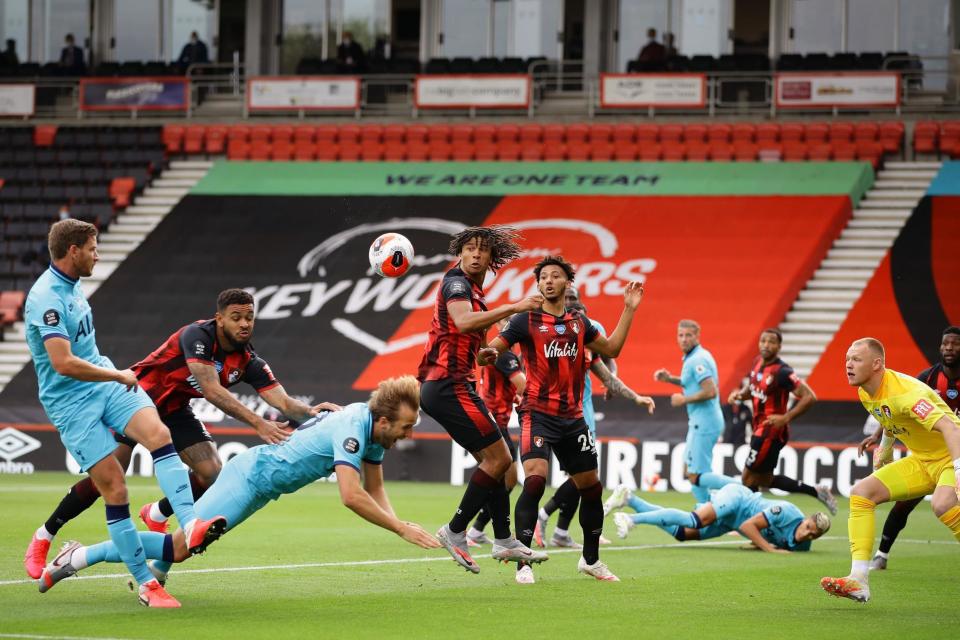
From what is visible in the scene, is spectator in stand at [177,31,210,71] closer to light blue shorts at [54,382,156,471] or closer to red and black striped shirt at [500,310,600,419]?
red and black striped shirt at [500,310,600,419]

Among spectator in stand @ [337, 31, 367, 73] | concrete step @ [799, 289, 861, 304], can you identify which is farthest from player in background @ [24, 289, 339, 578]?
spectator in stand @ [337, 31, 367, 73]

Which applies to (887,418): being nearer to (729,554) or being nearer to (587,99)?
(729,554)

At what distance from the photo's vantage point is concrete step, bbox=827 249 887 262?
89.8 ft

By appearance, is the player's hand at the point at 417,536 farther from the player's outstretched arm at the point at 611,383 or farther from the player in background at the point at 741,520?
the player in background at the point at 741,520

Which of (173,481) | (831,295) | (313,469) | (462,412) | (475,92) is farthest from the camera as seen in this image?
(475,92)

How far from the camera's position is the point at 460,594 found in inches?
360

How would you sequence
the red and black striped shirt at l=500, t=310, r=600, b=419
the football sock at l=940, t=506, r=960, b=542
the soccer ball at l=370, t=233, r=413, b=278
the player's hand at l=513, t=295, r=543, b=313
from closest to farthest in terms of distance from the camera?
the football sock at l=940, t=506, r=960, b=542
the player's hand at l=513, t=295, r=543, b=313
the red and black striped shirt at l=500, t=310, r=600, b=419
the soccer ball at l=370, t=233, r=413, b=278

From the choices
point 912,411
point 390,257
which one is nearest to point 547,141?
point 390,257

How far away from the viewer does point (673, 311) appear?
26312 mm

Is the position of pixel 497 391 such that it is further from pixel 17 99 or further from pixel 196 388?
pixel 17 99

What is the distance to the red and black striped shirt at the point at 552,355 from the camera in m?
9.94

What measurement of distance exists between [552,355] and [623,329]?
59 cm

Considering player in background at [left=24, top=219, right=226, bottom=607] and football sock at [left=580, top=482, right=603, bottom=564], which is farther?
football sock at [left=580, top=482, right=603, bottom=564]

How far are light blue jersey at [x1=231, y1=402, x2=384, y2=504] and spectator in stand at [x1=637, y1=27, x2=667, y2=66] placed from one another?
25409 mm
